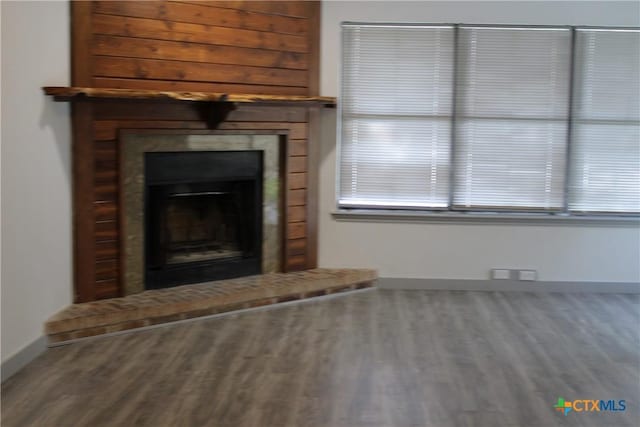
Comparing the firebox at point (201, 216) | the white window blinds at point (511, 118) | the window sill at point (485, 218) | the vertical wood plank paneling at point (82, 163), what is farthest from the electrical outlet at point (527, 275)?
the vertical wood plank paneling at point (82, 163)

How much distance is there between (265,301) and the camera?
4.98 metres

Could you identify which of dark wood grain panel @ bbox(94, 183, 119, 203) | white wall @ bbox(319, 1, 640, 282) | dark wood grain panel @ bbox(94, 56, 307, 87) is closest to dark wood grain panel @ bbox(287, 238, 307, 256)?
white wall @ bbox(319, 1, 640, 282)

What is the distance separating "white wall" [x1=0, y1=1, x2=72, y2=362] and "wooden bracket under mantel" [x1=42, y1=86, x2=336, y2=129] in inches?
5.7

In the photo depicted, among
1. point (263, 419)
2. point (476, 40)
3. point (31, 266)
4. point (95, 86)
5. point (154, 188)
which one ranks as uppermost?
point (476, 40)

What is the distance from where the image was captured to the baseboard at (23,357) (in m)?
3.55

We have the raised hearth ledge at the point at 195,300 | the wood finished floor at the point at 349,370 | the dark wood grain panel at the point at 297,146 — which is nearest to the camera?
the wood finished floor at the point at 349,370

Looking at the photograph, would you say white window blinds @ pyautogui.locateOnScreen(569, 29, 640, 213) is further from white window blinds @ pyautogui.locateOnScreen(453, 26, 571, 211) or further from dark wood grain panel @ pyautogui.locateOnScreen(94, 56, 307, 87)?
dark wood grain panel @ pyautogui.locateOnScreen(94, 56, 307, 87)

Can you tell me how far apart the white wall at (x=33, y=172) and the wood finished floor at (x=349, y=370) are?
0.35 m

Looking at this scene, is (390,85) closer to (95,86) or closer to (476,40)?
(476,40)

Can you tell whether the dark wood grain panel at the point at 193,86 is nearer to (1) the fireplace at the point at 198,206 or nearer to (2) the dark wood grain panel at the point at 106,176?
(1) the fireplace at the point at 198,206

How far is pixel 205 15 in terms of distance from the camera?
489 cm

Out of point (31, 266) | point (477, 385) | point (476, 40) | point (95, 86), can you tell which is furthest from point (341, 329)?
point (476, 40)

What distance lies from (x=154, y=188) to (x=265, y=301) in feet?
3.68

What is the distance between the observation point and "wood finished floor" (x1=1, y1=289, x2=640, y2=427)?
3172 mm
